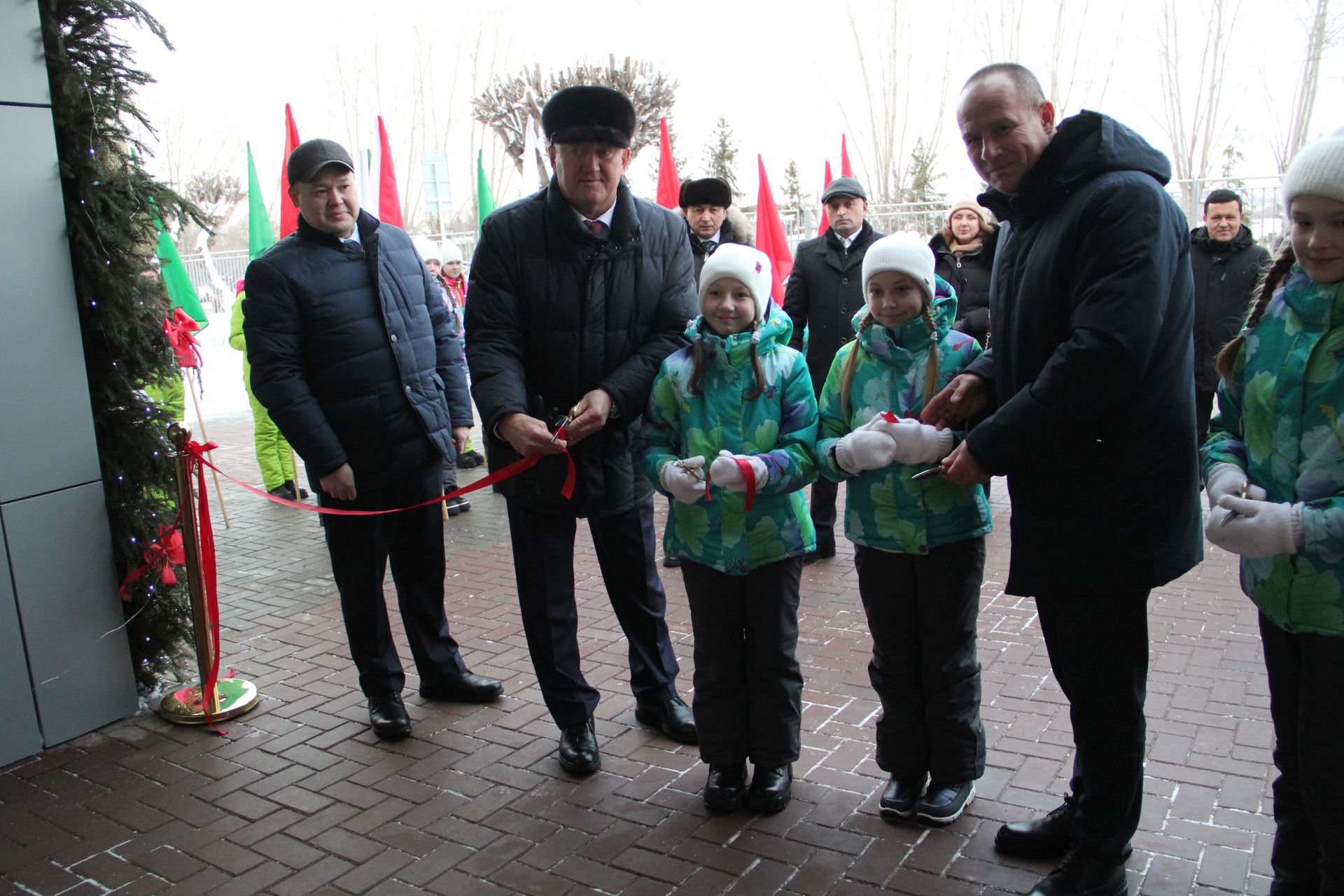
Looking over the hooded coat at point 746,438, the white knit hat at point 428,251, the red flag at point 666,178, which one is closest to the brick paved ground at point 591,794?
the hooded coat at point 746,438

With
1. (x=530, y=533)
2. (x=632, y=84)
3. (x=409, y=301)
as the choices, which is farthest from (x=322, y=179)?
(x=632, y=84)

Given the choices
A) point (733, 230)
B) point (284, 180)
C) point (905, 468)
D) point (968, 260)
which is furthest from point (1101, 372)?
point (284, 180)

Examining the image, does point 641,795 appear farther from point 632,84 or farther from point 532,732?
point 632,84

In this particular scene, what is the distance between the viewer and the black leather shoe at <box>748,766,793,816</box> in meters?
3.29

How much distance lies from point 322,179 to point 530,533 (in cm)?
155

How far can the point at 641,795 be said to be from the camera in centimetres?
349

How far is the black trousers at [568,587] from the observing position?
147 inches

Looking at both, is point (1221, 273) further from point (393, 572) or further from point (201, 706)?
point (201, 706)

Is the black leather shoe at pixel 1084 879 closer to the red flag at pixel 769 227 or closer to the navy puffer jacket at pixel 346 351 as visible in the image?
the navy puffer jacket at pixel 346 351

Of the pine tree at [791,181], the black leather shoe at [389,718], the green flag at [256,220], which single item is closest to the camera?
the black leather shoe at [389,718]

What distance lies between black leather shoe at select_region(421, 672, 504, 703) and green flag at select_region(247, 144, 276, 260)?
6.58 meters

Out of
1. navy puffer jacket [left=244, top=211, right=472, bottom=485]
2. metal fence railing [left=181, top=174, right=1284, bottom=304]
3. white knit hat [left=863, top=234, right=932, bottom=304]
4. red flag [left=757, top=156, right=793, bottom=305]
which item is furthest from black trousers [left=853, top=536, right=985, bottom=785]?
metal fence railing [left=181, top=174, right=1284, bottom=304]

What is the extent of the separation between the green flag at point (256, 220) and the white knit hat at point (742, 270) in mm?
7611

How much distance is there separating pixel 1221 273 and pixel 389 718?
6.01 meters
